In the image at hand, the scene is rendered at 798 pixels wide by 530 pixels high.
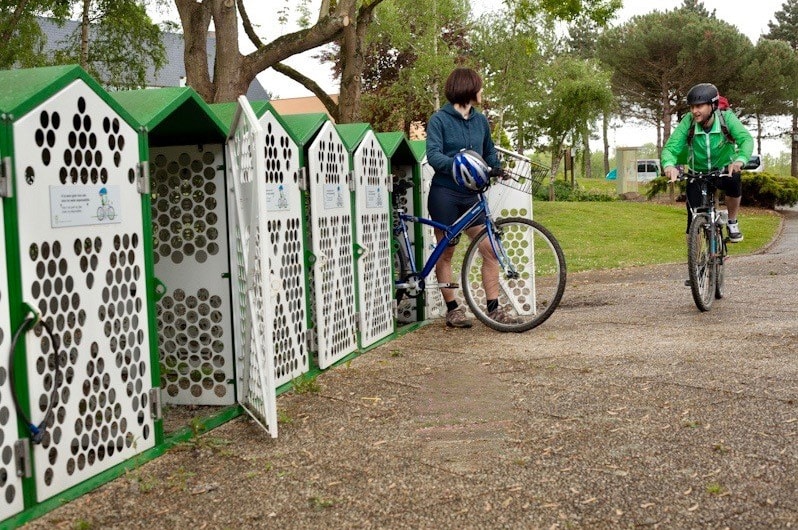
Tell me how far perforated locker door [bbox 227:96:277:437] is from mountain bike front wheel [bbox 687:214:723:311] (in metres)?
3.84

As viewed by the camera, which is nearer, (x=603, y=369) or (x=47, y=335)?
(x=47, y=335)

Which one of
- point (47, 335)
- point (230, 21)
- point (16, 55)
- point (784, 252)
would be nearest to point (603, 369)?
point (47, 335)

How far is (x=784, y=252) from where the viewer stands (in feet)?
52.4

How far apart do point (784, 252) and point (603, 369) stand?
1112cm

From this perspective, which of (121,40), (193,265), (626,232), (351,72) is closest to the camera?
(193,265)

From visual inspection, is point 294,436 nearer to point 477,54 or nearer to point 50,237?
point 50,237

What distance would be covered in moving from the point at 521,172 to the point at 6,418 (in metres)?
5.23

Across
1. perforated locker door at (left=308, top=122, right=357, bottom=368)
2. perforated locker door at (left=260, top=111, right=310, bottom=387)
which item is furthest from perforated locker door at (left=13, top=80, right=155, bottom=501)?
perforated locker door at (left=308, top=122, right=357, bottom=368)

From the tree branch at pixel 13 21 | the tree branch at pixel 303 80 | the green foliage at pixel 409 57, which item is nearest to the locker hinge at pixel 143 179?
the tree branch at pixel 303 80

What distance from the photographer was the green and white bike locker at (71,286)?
11.7ft

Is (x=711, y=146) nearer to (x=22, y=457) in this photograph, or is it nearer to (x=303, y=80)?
(x=22, y=457)

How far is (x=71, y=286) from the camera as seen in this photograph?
393 centimetres

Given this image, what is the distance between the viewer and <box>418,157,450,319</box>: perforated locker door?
816 centimetres

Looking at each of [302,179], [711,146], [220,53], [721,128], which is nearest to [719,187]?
[711,146]
